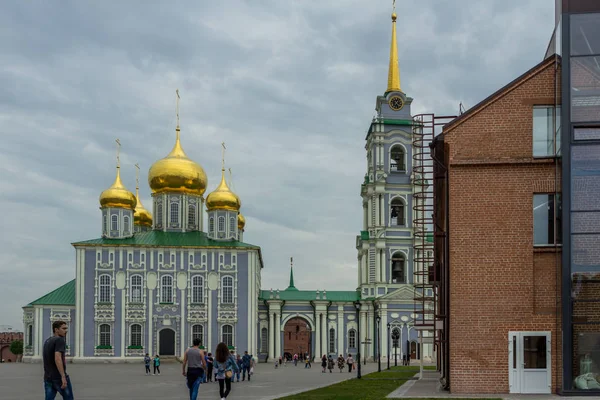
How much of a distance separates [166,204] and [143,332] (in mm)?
12005

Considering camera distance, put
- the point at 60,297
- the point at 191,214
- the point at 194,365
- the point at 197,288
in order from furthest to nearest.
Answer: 1. the point at 191,214
2. the point at 60,297
3. the point at 197,288
4. the point at 194,365

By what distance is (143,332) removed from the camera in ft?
223

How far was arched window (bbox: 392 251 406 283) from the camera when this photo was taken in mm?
70938

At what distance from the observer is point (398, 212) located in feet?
236

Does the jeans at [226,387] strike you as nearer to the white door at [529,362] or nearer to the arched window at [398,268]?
the white door at [529,362]

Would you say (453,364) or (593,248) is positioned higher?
(593,248)

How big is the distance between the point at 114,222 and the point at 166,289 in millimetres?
7235

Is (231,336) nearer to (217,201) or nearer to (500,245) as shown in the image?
(217,201)

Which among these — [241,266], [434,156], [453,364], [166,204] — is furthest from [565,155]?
[166,204]

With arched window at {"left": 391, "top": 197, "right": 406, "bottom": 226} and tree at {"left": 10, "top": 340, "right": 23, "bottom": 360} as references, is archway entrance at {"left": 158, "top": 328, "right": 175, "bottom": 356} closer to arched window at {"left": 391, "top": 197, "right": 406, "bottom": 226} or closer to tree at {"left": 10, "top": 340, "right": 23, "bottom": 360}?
arched window at {"left": 391, "top": 197, "right": 406, "bottom": 226}

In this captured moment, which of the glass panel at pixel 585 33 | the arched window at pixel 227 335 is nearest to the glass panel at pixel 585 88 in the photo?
the glass panel at pixel 585 33

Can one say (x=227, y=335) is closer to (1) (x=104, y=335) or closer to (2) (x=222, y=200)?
(1) (x=104, y=335)

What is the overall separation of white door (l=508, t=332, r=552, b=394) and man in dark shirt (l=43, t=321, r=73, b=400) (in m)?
12.1

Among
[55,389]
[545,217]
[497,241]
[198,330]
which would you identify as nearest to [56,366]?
[55,389]
